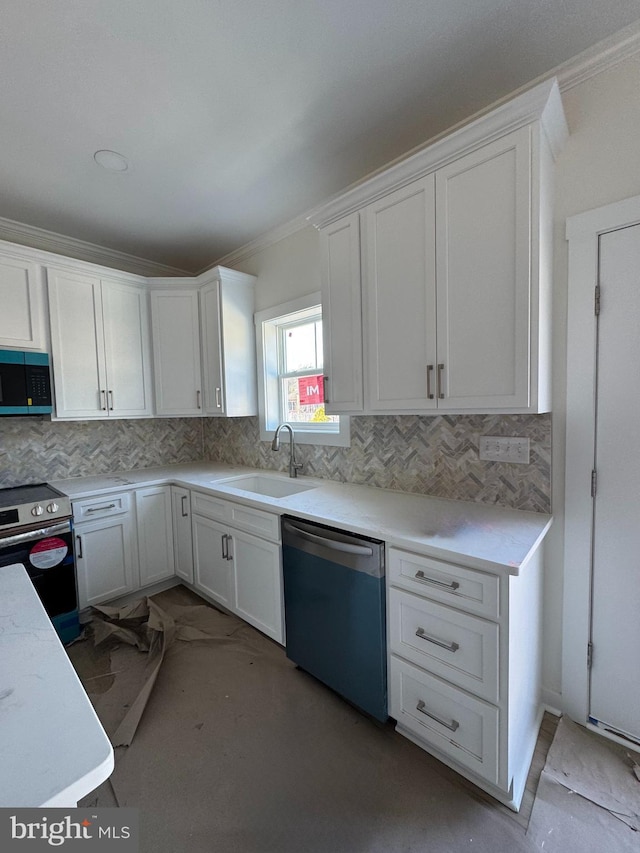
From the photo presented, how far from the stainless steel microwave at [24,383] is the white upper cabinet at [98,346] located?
10 centimetres

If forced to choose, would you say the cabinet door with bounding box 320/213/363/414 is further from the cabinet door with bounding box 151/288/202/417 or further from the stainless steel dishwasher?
the cabinet door with bounding box 151/288/202/417

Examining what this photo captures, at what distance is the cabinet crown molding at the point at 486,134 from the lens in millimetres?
1277

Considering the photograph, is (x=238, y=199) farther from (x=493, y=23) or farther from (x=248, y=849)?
(x=248, y=849)

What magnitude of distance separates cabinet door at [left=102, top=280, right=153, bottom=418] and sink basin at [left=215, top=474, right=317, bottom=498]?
95 cm

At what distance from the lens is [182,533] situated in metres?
2.76

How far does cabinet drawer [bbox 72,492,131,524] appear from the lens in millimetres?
2375

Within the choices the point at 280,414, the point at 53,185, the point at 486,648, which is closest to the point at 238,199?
the point at 53,185

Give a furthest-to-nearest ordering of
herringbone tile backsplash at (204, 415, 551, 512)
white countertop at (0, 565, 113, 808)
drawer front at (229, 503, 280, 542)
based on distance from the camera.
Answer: drawer front at (229, 503, 280, 542) < herringbone tile backsplash at (204, 415, 551, 512) < white countertop at (0, 565, 113, 808)

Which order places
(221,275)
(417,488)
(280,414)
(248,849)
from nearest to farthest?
(248,849) < (417,488) < (221,275) < (280,414)

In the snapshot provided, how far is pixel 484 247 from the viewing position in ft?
4.71

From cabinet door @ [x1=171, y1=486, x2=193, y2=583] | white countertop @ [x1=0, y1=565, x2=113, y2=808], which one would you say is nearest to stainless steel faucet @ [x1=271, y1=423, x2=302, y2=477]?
cabinet door @ [x1=171, y1=486, x2=193, y2=583]

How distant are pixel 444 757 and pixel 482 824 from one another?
0.22m

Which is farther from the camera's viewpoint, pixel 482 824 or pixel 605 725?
pixel 605 725

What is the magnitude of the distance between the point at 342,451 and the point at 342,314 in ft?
3.00
